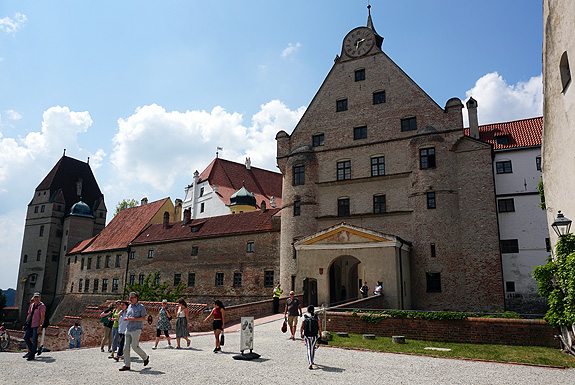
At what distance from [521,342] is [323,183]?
20272mm

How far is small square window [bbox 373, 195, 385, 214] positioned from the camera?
101 feet

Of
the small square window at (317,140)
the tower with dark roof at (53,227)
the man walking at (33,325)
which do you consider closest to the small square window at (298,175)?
the small square window at (317,140)

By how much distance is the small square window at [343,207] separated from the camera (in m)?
31.9

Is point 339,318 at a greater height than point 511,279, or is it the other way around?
point 511,279

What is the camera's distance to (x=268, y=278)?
35.3 metres

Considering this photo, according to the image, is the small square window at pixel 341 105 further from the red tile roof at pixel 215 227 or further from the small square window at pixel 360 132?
the red tile roof at pixel 215 227

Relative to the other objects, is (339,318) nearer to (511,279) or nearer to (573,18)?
(573,18)

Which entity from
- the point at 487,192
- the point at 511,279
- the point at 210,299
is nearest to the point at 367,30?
the point at 487,192

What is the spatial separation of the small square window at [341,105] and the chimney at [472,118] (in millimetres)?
9244

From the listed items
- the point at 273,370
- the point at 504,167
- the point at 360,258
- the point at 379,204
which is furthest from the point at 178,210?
the point at 273,370

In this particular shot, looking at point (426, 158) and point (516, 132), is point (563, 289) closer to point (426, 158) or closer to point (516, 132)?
point (426, 158)

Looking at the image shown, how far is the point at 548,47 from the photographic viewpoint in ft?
45.6

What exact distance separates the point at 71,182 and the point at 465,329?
2764 inches

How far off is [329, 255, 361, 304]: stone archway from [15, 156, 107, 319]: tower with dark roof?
44.7m
